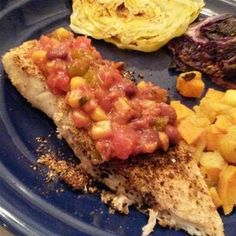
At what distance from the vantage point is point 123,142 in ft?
9.27

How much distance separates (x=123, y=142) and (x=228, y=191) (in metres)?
0.67

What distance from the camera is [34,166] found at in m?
3.00

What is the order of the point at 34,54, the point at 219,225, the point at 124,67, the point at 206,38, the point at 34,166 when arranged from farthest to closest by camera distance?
1. the point at 206,38
2. the point at 124,67
3. the point at 34,54
4. the point at 34,166
5. the point at 219,225

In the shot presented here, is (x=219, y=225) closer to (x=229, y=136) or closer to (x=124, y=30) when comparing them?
(x=229, y=136)

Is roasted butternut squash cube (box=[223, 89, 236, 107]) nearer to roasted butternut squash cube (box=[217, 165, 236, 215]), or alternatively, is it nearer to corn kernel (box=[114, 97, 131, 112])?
roasted butternut squash cube (box=[217, 165, 236, 215])

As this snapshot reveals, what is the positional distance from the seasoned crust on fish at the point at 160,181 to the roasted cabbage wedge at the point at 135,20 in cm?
106

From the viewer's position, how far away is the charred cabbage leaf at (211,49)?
3.96m

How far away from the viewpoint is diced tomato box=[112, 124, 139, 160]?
283 cm

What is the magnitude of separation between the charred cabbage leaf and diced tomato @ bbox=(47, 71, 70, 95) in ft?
3.72

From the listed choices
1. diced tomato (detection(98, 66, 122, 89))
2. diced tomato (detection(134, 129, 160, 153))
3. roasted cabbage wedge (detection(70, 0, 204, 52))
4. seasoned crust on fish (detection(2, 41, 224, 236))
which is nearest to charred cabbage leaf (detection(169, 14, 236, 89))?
roasted cabbage wedge (detection(70, 0, 204, 52))

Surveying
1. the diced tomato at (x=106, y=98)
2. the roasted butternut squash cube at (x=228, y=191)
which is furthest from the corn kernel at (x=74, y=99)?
the roasted butternut squash cube at (x=228, y=191)

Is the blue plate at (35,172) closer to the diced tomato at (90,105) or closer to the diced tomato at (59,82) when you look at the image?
the diced tomato at (59,82)

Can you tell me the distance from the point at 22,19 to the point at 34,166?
56.1 inches

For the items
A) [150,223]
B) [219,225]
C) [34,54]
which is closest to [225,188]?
[219,225]
